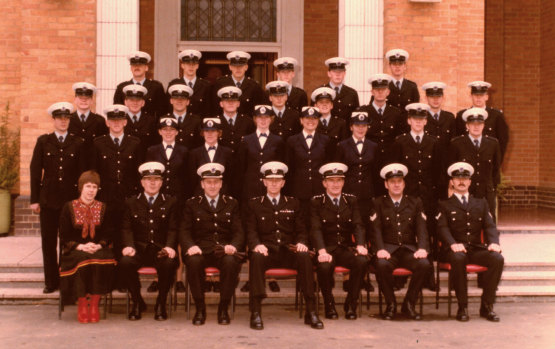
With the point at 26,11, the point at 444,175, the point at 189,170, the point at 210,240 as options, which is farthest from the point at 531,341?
the point at 26,11

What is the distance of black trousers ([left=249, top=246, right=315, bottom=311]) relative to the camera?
732cm

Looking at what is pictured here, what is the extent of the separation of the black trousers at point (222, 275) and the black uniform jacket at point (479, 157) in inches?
114

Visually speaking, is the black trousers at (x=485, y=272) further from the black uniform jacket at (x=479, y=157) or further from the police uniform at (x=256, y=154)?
the police uniform at (x=256, y=154)

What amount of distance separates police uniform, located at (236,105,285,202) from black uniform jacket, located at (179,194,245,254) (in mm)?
567

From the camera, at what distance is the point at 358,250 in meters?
7.65

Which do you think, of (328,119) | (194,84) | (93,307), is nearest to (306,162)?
(328,119)

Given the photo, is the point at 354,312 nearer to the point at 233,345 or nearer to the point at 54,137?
the point at 233,345

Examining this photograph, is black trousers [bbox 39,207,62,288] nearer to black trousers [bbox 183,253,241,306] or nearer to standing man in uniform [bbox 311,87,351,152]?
black trousers [bbox 183,253,241,306]

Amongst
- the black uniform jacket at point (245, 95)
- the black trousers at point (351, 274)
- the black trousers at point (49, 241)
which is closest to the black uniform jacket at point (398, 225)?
the black trousers at point (351, 274)

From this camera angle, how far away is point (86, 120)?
8539mm

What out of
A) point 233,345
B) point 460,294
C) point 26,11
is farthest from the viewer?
Answer: point 26,11

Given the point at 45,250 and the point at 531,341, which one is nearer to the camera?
the point at 531,341

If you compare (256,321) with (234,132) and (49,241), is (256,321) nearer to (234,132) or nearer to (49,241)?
(234,132)

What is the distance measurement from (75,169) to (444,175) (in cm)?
428
